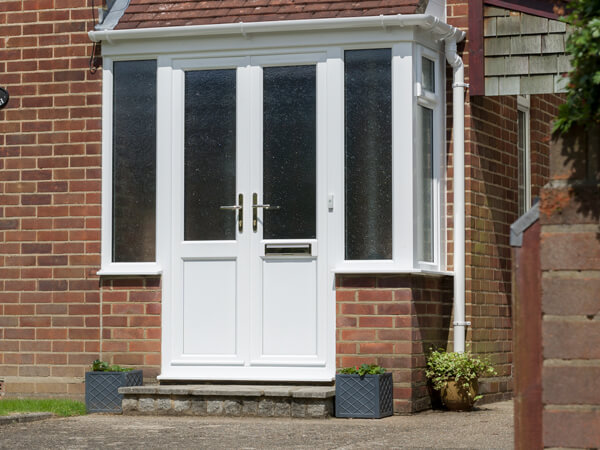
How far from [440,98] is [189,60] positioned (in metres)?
2.14

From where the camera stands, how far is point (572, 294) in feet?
14.5

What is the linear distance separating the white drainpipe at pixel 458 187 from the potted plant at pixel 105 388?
275 centimetres

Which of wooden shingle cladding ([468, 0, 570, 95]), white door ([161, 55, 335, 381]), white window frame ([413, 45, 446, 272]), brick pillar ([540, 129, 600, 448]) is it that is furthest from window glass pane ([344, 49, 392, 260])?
brick pillar ([540, 129, 600, 448])

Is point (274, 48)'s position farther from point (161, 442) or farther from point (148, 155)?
point (161, 442)

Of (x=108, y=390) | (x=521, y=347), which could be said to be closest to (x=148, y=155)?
(x=108, y=390)

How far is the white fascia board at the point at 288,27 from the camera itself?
927cm

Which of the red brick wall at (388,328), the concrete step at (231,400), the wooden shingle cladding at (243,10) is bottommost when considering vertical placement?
the concrete step at (231,400)

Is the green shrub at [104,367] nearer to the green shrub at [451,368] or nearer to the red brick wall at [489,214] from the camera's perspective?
the green shrub at [451,368]

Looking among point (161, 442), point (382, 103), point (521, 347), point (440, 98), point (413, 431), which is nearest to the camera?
point (521, 347)

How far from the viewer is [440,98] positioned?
10008 mm

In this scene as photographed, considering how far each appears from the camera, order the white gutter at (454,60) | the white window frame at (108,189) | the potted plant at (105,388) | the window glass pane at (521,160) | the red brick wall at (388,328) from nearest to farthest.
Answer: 1. the red brick wall at (388,328)
2. the potted plant at (105,388)
3. the white gutter at (454,60)
4. the white window frame at (108,189)
5. the window glass pane at (521,160)

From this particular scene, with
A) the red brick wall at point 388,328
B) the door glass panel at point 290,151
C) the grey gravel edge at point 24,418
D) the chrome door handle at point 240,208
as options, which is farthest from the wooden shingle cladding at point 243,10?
the grey gravel edge at point 24,418

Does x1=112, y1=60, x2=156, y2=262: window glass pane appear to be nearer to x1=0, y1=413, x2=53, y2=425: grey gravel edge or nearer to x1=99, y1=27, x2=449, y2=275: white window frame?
x1=99, y1=27, x2=449, y2=275: white window frame

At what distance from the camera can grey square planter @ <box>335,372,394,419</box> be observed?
8.89 metres
